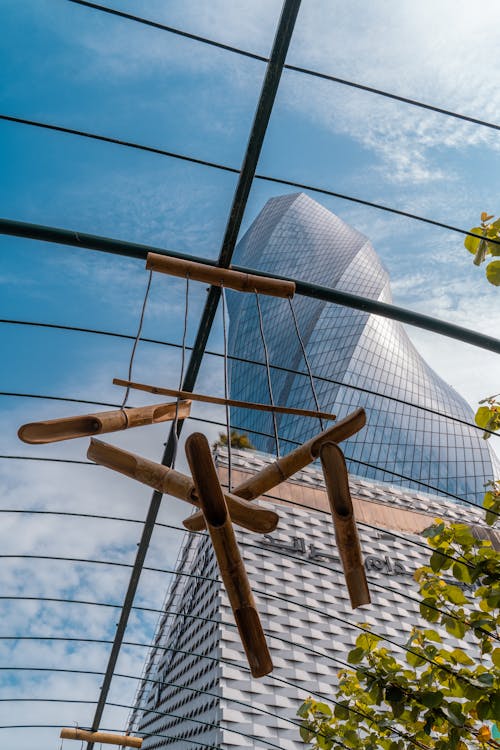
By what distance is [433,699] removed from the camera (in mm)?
2912

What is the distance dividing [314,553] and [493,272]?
53.5 feet

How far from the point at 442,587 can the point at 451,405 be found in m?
57.7

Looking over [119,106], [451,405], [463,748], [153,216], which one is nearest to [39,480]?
[153,216]

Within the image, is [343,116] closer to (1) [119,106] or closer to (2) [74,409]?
(1) [119,106]

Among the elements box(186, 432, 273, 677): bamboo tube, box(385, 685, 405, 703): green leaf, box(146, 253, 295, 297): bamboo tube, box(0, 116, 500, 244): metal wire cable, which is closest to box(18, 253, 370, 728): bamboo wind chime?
box(186, 432, 273, 677): bamboo tube

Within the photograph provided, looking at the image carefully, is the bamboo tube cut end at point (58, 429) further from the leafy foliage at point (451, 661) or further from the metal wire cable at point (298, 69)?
the metal wire cable at point (298, 69)

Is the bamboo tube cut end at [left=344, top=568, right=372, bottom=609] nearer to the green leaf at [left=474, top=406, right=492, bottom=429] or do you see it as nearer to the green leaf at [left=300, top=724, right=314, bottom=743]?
the green leaf at [left=474, top=406, right=492, bottom=429]

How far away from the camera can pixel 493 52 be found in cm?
404

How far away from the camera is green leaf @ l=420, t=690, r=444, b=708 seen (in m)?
2.91

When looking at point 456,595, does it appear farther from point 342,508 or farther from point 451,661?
point 342,508

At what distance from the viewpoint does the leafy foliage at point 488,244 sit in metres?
3.02

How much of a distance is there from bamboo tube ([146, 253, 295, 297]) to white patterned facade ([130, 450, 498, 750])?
9811 millimetres

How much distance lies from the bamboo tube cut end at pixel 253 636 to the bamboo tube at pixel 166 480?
25 cm

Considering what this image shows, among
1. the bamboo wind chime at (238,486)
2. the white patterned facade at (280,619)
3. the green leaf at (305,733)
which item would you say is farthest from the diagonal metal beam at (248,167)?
the white patterned facade at (280,619)
